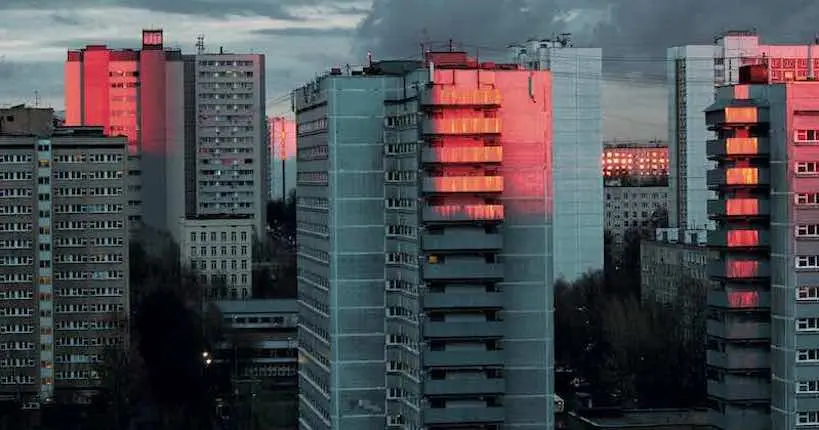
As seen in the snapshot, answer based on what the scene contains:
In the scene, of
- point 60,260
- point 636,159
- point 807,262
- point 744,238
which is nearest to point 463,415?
point 744,238

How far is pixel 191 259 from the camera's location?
6338cm

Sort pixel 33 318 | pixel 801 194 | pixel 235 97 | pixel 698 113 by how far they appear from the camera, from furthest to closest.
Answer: pixel 235 97 → pixel 698 113 → pixel 33 318 → pixel 801 194

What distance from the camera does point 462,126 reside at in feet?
95.2

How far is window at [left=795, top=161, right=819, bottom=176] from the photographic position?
2675 centimetres

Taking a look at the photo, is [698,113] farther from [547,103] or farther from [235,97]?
[547,103]

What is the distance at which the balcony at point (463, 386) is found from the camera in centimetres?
2847

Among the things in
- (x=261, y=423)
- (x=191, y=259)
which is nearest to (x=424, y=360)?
(x=261, y=423)

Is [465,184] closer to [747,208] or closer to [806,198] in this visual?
[747,208]

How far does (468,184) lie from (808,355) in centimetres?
554

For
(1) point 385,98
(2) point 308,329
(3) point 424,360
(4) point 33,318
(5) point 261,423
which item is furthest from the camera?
(4) point 33,318

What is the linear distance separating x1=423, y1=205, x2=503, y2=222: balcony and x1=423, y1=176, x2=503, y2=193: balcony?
234mm

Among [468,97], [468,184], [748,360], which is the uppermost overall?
[468,97]

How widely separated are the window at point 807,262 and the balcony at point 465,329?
4.52 metres

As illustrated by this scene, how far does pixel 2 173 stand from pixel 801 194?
26974 millimetres
